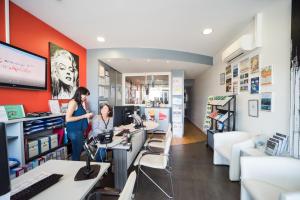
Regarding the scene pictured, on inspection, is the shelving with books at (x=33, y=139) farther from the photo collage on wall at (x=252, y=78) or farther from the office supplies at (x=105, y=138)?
the photo collage on wall at (x=252, y=78)

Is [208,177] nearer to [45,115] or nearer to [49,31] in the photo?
[45,115]

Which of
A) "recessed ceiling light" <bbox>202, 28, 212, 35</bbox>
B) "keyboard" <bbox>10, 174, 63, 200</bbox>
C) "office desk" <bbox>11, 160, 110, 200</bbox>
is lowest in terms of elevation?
"office desk" <bbox>11, 160, 110, 200</bbox>

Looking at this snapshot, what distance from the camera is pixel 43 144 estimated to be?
250 centimetres

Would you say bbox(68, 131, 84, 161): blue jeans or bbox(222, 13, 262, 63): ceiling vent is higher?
bbox(222, 13, 262, 63): ceiling vent

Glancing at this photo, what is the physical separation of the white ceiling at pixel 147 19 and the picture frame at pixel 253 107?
1.51 meters

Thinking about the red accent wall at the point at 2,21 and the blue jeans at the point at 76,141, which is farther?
the blue jeans at the point at 76,141

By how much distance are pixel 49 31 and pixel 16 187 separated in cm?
298

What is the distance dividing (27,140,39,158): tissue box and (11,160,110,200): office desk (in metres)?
1.28

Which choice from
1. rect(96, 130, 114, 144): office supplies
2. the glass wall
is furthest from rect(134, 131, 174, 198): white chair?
the glass wall

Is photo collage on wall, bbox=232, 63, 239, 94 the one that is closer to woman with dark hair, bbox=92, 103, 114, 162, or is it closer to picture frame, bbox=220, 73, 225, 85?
picture frame, bbox=220, 73, 225, 85

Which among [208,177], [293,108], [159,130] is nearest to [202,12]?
[293,108]

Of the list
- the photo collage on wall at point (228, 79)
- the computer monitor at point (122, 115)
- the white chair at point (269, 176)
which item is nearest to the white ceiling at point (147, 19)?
the photo collage on wall at point (228, 79)

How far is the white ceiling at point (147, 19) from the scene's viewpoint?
90.6 inches

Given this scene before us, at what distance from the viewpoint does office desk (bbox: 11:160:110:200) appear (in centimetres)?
92
